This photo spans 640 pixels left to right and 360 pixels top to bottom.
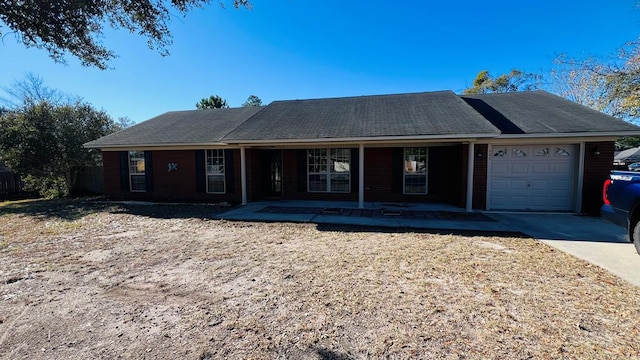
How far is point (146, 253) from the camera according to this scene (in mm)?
5324

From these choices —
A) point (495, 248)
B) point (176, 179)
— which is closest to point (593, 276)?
point (495, 248)

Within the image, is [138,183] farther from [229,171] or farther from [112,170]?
[229,171]

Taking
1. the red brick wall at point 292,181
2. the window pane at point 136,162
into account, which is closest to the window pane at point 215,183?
the red brick wall at point 292,181

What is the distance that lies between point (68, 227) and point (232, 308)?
7.15 meters

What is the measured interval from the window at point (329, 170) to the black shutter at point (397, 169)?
5.45 feet

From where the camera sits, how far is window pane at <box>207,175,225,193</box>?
37.5ft

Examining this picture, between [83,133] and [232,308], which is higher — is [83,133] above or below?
above

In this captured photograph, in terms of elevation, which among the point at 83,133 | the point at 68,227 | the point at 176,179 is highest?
the point at 83,133

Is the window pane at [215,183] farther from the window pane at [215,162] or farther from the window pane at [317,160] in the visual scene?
the window pane at [317,160]

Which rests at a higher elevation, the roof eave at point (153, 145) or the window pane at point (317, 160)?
the roof eave at point (153, 145)

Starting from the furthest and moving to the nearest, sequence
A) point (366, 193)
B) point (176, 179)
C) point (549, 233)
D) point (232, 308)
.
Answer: point (176, 179)
point (366, 193)
point (549, 233)
point (232, 308)

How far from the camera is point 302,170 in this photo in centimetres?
1146

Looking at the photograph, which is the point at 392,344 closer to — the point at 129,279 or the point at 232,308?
the point at 232,308

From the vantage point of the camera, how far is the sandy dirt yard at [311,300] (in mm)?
2537
